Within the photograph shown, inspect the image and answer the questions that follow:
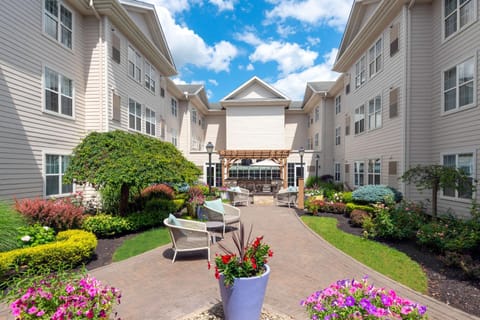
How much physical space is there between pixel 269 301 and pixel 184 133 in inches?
786

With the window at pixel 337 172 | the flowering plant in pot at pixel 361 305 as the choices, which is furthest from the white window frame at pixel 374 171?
the flowering plant in pot at pixel 361 305

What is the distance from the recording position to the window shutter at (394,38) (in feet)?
36.3

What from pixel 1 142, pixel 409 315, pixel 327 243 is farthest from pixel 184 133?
pixel 409 315

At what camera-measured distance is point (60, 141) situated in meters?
9.60

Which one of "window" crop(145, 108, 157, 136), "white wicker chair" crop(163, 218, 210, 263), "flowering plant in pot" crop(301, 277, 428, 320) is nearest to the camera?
"flowering plant in pot" crop(301, 277, 428, 320)

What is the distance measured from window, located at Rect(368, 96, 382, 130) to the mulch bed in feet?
25.0

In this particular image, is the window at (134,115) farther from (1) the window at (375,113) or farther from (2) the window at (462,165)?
(2) the window at (462,165)

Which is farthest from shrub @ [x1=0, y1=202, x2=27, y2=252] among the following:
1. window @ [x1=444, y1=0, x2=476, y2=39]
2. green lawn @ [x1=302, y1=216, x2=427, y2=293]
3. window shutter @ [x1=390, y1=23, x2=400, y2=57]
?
window shutter @ [x1=390, y1=23, x2=400, y2=57]

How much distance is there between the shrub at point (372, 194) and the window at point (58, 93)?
13438 mm

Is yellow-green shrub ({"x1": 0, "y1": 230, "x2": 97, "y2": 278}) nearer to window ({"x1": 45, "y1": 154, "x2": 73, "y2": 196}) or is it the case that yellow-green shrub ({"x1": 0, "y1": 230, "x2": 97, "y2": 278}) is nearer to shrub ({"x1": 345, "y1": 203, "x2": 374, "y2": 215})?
window ({"x1": 45, "y1": 154, "x2": 73, "y2": 196})

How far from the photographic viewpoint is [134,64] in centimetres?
1362

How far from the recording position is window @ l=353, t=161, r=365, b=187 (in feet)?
48.1

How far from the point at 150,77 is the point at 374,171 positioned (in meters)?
15.1

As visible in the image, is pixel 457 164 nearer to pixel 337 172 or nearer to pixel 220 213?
pixel 220 213
